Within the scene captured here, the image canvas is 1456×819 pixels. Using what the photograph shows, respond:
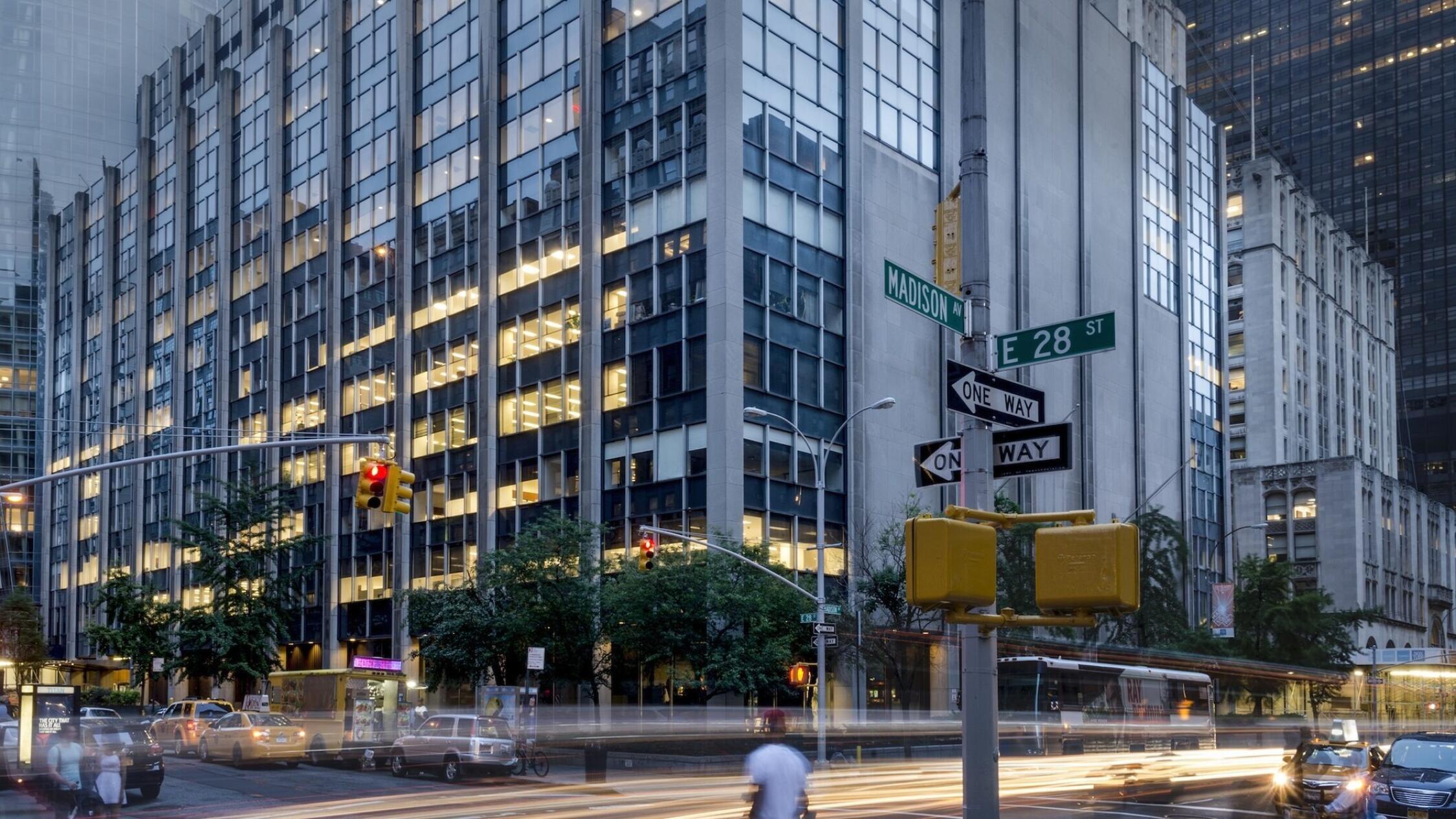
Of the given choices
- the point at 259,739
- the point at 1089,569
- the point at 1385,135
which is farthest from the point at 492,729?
the point at 1385,135

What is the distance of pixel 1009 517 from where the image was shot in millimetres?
8023

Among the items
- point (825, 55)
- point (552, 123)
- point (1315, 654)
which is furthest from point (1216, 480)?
point (552, 123)

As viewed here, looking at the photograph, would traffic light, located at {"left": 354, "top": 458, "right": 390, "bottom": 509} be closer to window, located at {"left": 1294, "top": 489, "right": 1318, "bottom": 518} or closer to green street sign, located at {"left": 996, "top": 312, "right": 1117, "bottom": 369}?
green street sign, located at {"left": 996, "top": 312, "right": 1117, "bottom": 369}

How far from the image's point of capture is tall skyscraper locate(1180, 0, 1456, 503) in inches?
6388

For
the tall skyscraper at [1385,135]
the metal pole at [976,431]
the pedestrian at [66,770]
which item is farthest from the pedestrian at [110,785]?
the tall skyscraper at [1385,135]

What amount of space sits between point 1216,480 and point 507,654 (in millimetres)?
51967

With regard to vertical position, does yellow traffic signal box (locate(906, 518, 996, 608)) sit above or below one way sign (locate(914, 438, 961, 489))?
below

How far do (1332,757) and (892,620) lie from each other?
23.3 m

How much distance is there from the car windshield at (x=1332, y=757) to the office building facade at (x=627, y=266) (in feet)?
58.0

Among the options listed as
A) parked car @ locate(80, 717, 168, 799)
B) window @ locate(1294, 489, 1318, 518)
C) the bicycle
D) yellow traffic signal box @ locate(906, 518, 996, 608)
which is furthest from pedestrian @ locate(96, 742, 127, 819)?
window @ locate(1294, 489, 1318, 518)

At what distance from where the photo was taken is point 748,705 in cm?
4822

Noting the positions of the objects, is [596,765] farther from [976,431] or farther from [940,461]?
[976,431]

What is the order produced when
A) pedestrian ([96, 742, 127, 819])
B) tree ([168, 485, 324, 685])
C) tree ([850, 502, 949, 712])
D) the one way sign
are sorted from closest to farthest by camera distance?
the one way sign → pedestrian ([96, 742, 127, 819]) → tree ([850, 502, 949, 712]) → tree ([168, 485, 324, 685])

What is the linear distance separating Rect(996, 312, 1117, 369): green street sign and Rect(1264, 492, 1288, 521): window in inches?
3763
